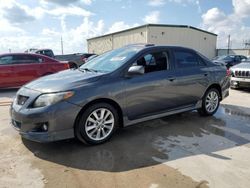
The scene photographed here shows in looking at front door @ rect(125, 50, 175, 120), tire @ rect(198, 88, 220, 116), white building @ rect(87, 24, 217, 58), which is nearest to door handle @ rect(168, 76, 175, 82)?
front door @ rect(125, 50, 175, 120)

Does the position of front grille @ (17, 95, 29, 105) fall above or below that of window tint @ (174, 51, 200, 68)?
below

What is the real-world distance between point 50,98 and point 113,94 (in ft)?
A: 3.28

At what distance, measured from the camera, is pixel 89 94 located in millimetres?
3814

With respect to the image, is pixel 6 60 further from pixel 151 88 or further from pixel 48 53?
pixel 48 53

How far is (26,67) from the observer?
9.37 meters

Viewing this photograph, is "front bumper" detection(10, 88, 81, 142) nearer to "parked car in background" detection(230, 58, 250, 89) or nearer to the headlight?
the headlight

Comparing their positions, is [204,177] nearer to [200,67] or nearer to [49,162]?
[49,162]

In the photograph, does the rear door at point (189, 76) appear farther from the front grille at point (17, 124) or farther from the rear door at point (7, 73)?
the rear door at point (7, 73)

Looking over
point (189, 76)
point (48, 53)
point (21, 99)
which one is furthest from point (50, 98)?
point (48, 53)

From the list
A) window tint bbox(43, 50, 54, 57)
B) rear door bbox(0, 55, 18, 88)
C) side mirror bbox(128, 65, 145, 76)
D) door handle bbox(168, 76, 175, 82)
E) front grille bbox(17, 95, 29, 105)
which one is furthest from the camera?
window tint bbox(43, 50, 54, 57)

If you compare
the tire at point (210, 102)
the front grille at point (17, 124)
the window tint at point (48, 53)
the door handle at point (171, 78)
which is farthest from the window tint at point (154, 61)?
the window tint at point (48, 53)

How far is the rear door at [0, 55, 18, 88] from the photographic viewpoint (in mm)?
9094

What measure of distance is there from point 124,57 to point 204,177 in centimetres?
245

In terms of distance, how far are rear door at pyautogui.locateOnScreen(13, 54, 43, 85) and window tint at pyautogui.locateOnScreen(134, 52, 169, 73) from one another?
610 cm
